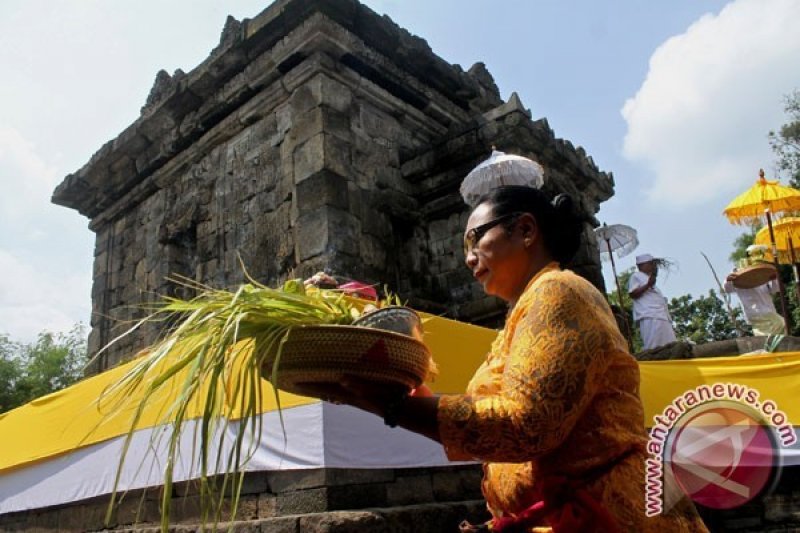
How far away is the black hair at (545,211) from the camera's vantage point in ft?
5.65

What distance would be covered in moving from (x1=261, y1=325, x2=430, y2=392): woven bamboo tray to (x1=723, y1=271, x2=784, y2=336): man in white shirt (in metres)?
7.00

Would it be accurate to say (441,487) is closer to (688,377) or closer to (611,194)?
(688,377)

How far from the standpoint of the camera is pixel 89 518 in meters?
4.64

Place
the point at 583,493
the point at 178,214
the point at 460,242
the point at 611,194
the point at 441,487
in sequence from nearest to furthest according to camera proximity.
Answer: the point at 583,493
the point at 441,487
the point at 460,242
the point at 178,214
the point at 611,194

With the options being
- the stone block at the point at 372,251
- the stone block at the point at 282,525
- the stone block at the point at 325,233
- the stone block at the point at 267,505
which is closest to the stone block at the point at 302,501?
the stone block at the point at 267,505

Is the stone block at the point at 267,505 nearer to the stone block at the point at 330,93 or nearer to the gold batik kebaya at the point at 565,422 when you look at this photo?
the gold batik kebaya at the point at 565,422

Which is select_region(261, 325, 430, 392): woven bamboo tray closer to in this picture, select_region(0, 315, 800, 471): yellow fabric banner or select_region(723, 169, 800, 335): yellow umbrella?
select_region(0, 315, 800, 471): yellow fabric banner

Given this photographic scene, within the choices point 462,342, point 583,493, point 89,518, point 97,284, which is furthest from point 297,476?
point 97,284

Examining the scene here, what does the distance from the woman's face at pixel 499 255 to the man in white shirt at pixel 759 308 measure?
21.7ft

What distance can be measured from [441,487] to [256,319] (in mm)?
3088

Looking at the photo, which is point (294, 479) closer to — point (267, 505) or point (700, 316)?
point (267, 505)

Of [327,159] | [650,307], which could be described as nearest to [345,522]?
[327,159]

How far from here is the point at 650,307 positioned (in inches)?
300

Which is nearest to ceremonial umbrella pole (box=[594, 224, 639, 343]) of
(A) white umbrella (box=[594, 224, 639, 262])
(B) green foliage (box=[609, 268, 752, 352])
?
(A) white umbrella (box=[594, 224, 639, 262])
